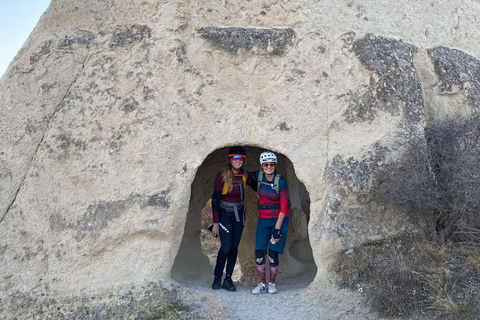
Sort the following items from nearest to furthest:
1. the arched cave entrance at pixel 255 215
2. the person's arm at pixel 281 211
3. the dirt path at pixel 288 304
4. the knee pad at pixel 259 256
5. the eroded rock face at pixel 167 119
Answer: the dirt path at pixel 288 304 → the eroded rock face at pixel 167 119 → the person's arm at pixel 281 211 → the knee pad at pixel 259 256 → the arched cave entrance at pixel 255 215

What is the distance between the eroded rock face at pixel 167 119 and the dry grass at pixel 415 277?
18cm

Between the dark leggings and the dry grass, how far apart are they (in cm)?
117

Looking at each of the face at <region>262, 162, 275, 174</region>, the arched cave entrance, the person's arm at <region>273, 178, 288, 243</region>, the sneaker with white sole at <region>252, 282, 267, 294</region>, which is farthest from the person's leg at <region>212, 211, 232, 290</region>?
the arched cave entrance

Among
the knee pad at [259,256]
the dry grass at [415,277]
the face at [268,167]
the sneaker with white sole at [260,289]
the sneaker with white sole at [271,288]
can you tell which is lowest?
the sneaker with white sole at [260,289]

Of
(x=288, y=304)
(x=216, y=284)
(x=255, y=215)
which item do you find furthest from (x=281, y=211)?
(x=255, y=215)

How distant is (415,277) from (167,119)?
2.79m

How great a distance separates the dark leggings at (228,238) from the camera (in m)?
5.21

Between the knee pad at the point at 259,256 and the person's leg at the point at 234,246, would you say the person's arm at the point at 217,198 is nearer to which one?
the person's leg at the point at 234,246

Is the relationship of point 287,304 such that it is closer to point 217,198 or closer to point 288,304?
point 288,304

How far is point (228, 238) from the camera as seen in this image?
521 cm

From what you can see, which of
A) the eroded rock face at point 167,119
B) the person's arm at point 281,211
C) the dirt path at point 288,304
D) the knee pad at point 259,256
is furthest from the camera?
the knee pad at point 259,256

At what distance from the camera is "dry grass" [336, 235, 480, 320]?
13.1 feet

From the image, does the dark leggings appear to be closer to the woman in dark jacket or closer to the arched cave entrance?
the woman in dark jacket

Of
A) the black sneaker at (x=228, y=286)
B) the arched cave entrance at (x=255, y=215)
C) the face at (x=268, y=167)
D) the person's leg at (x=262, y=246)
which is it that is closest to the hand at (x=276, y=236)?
the person's leg at (x=262, y=246)
